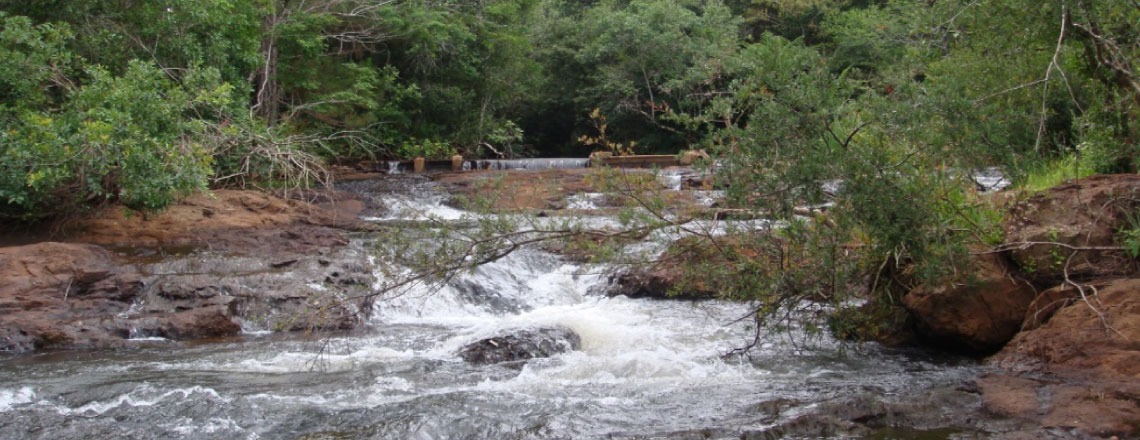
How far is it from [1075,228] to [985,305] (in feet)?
2.90

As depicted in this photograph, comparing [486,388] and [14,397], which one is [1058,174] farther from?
[14,397]

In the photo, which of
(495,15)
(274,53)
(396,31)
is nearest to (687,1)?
(495,15)

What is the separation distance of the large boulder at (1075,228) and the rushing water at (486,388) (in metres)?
1.08

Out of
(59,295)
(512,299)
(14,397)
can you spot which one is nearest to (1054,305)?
(512,299)

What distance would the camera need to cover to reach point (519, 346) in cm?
788

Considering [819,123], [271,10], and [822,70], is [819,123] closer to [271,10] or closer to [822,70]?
[822,70]

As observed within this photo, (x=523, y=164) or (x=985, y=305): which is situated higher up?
(x=985, y=305)

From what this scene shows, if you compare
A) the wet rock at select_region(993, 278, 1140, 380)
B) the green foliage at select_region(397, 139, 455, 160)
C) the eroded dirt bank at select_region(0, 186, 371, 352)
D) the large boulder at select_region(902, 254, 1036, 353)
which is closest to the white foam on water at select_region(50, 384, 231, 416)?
the eroded dirt bank at select_region(0, 186, 371, 352)

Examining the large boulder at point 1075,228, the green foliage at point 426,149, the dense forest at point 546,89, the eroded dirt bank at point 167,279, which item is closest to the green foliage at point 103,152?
the dense forest at point 546,89

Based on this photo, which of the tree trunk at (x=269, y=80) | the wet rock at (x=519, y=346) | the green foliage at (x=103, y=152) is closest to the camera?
the wet rock at (x=519, y=346)

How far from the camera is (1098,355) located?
6105 millimetres

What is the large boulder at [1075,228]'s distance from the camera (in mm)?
6934

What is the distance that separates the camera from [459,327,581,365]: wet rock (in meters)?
7.73

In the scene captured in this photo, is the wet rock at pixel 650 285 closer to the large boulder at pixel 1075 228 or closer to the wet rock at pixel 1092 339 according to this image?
the large boulder at pixel 1075 228
